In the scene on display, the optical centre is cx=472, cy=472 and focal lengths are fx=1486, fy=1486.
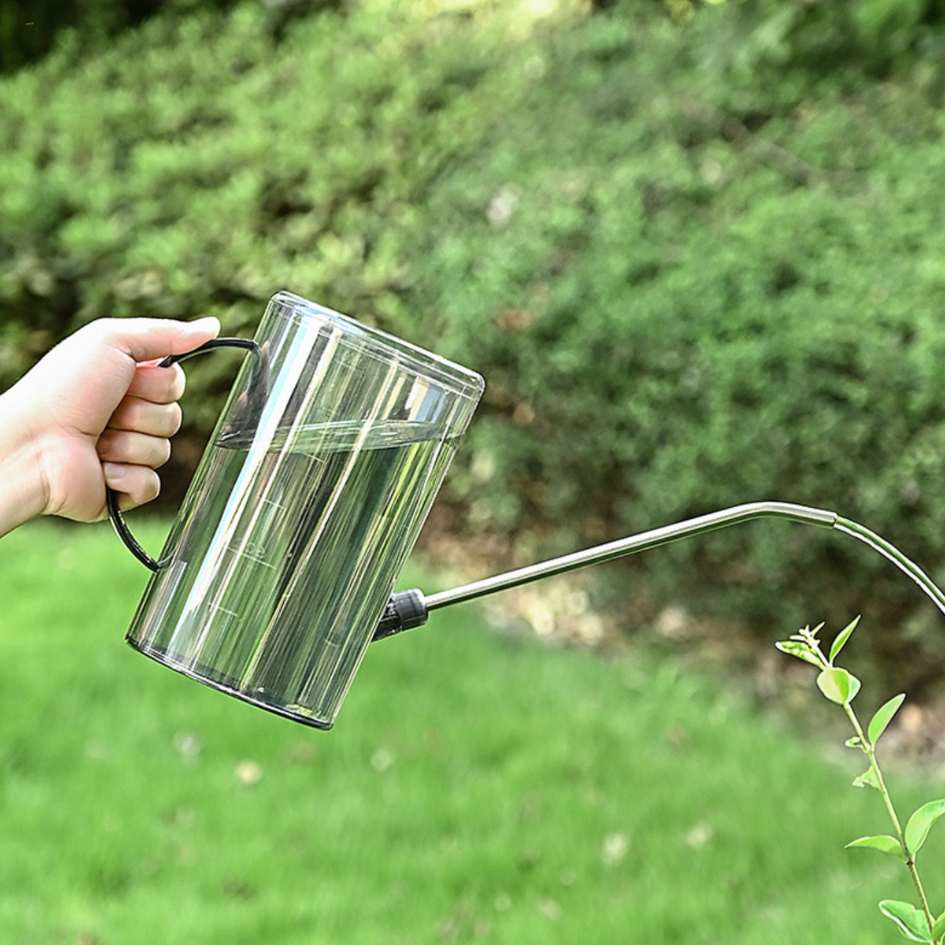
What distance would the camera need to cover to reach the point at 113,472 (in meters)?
1.43

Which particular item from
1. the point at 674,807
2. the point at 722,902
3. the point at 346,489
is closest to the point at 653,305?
the point at 674,807

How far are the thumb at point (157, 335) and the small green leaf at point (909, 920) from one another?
0.77 meters

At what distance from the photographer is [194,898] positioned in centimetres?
287

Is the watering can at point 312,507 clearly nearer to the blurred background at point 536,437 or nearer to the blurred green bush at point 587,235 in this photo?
the blurred background at point 536,437

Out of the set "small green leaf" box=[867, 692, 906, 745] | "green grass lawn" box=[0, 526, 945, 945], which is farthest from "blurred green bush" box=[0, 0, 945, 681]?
"small green leaf" box=[867, 692, 906, 745]

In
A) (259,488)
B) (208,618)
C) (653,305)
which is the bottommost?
(653,305)

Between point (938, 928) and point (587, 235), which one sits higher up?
point (938, 928)

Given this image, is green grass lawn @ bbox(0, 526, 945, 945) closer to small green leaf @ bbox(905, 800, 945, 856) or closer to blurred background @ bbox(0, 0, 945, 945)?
blurred background @ bbox(0, 0, 945, 945)

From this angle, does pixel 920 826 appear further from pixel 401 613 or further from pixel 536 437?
pixel 536 437

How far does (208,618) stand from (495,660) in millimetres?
2802

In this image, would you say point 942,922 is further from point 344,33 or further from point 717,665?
point 344,33

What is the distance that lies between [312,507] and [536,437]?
3307 mm

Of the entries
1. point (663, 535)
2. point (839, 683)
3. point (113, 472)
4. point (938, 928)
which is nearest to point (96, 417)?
point (113, 472)

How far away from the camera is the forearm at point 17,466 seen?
1429 mm
